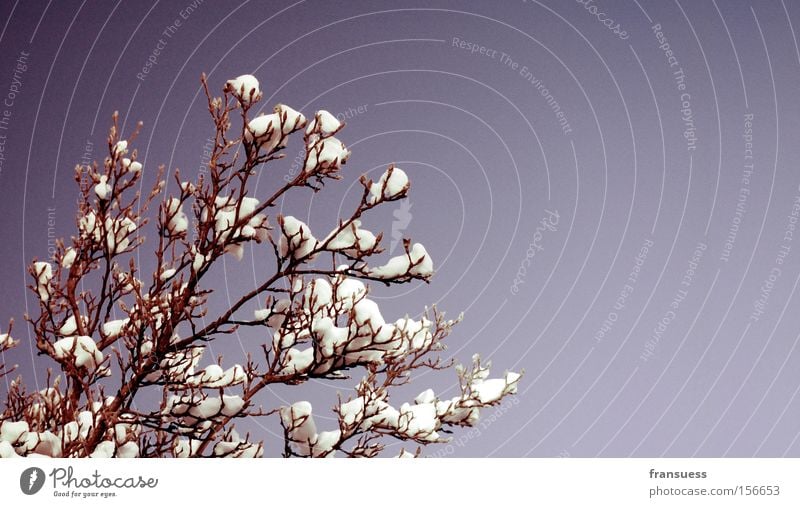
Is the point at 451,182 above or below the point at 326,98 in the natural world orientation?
below

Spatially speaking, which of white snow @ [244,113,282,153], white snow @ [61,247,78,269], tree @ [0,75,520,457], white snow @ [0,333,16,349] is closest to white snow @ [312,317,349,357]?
tree @ [0,75,520,457]

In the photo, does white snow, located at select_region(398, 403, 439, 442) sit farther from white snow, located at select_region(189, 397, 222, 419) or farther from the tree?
white snow, located at select_region(189, 397, 222, 419)

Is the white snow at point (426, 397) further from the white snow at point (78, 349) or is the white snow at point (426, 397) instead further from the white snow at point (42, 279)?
the white snow at point (42, 279)

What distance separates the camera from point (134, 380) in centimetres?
150

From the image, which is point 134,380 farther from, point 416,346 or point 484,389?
point 484,389
